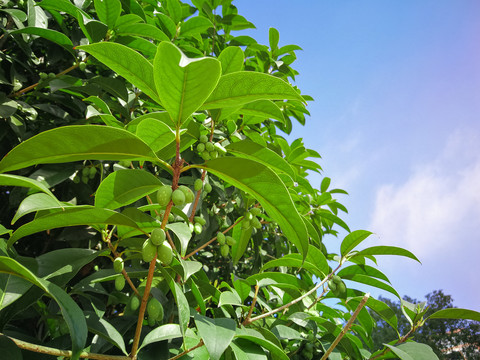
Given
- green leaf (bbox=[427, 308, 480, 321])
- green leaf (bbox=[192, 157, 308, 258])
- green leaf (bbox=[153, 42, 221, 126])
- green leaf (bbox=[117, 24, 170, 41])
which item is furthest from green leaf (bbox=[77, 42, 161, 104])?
green leaf (bbox=[427, 308, 480, 321])

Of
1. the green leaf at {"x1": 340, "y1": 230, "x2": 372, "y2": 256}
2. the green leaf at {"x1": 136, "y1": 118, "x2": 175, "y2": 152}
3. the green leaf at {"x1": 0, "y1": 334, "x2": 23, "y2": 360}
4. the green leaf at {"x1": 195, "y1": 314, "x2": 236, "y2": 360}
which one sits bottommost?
the green leaf at {"x1": 0, "y1": 334, "x2": 23, "y2": 360}

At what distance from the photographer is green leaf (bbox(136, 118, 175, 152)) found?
81cm

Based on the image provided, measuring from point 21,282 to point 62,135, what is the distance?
1.06 feet

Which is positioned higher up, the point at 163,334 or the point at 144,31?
the point at 144,31

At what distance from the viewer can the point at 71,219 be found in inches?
29.4

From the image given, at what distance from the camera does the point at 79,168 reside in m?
1.47

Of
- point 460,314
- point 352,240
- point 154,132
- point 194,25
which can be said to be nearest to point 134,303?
point 154,132

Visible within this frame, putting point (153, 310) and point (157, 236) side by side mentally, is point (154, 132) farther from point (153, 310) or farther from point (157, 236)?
point (153, 310)

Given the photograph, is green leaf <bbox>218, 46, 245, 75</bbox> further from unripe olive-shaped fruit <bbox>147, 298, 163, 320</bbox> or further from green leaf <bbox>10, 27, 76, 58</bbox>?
green leaf <bbox>10, 27, 76, 58</bbox>

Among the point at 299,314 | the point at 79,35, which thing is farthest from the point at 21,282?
the point at 79,35

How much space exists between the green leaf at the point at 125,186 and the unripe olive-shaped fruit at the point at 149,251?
14cm

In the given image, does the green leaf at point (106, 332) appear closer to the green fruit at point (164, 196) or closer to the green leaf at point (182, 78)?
the green fruit at point (164, 196)

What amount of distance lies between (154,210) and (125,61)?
1.56 feet

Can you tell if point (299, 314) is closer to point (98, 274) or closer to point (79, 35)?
point (98, 274)
